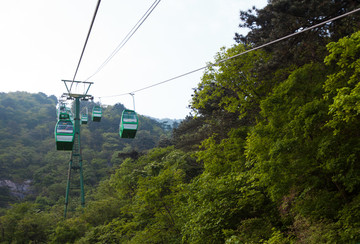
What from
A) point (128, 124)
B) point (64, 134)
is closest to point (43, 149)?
point (64, 134)

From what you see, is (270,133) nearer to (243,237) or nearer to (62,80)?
(243,237)

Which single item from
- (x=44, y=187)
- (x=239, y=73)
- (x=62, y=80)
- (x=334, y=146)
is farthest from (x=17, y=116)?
(x=334, y=146)

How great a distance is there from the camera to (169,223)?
13.4m

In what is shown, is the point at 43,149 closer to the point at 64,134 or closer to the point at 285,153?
the point at 64,134

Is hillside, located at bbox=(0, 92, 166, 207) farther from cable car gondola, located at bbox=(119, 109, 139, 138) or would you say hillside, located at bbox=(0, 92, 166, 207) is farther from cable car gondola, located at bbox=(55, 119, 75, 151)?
cable car gondola, located at bbox=(119, 109, 139, 138)

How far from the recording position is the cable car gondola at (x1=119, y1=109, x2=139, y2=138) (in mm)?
13304

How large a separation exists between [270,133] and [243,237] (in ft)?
10.6

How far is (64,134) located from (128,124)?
167 inches

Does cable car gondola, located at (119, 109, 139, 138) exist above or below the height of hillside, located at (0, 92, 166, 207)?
above

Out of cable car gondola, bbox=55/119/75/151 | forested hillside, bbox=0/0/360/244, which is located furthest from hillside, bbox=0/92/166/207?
forested hillside, bbox=0/0/360/244

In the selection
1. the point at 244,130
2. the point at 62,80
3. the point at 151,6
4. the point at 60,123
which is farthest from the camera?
the point at 62,80

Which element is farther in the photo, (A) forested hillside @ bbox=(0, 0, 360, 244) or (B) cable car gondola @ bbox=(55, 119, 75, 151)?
(B) cable car gondola @ bbox=(55, 119, 75, 151)

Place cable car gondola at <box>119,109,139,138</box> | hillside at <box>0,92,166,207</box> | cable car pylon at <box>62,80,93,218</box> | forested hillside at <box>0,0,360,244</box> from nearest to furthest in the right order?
1. forested hillside at <box>0,0,360,244</box>
2. cable car gondola at <box>119,109,139,138</box>
3. cable car pylon at <box>62,80,93,218</box>
4. hillside at <box>0,92,166,207</box>

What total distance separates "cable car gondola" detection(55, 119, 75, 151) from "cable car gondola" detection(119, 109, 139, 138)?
11.7 ft
